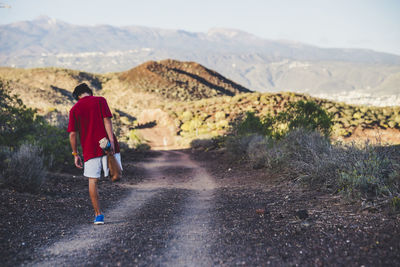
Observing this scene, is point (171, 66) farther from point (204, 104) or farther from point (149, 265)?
point (149, 265)

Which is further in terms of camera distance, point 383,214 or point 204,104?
point 204,104

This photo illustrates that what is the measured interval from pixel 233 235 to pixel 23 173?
5.10 m

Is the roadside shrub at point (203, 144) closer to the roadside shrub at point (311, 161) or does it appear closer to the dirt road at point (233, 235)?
the roadside shrub at point (311, 161)

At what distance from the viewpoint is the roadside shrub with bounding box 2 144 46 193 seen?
22.9ft

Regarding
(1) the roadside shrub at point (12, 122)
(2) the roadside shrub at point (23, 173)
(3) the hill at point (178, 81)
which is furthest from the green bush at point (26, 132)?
(3) the hill at point (178, 81)

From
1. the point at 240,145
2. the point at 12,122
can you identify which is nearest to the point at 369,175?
the point at 240,145

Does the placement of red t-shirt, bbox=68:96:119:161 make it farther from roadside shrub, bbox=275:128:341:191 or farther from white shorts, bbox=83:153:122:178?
roadside shrub, bbox=275:128:341:191

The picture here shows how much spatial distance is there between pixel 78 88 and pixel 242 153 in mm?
10443

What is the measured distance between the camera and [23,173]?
23.6 feet

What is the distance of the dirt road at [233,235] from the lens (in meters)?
3.60

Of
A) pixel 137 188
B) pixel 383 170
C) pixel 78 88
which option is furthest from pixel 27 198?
pixel 383 170

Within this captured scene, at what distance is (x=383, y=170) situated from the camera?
5.46m

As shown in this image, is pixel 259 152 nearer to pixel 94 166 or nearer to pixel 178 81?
pixel 94 166

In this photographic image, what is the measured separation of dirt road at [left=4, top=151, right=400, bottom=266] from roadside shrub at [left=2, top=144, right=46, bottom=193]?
1803 millimetres
